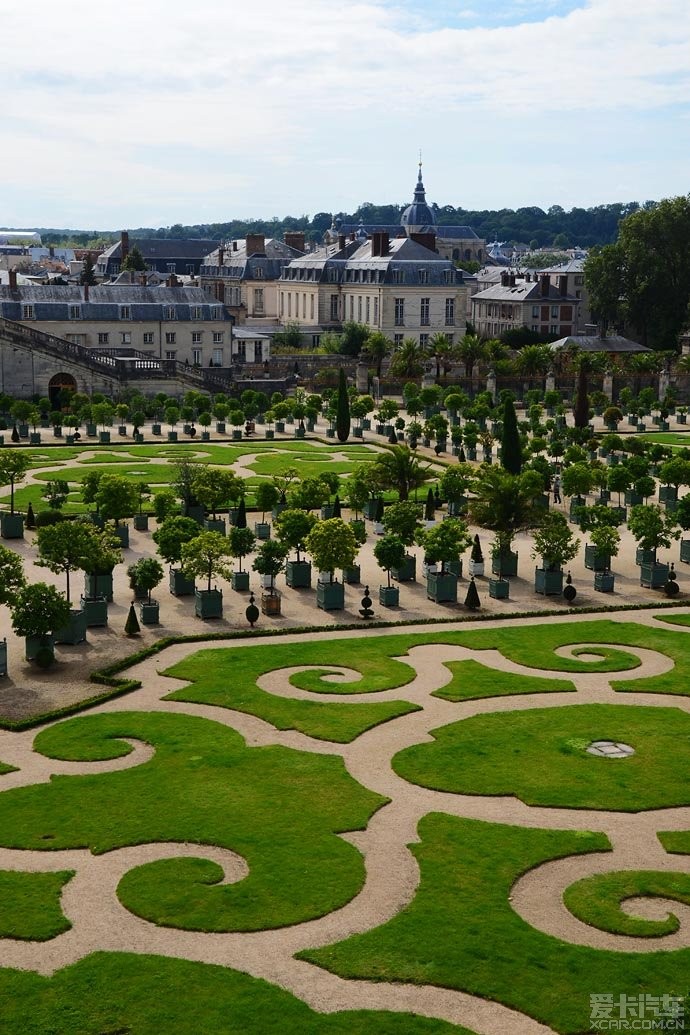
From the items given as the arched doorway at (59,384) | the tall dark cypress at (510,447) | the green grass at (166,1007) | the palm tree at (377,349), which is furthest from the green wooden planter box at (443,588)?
the palm tree at (377,349)

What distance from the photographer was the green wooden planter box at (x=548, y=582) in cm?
5275

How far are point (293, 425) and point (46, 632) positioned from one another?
66839 mm

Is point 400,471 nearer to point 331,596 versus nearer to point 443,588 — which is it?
point 443,588

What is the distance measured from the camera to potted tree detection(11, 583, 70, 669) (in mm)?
41781

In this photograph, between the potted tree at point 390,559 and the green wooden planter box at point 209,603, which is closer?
the green wooden planter box at point 209,603

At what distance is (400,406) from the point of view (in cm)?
12094

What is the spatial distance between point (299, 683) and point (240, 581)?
1218 cm

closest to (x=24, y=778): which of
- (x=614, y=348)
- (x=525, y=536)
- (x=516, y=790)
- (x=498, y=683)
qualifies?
(x=516, y=790)

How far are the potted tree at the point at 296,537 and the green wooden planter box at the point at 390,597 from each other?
406 cm

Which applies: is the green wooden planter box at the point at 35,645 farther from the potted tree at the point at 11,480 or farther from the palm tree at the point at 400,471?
the palm tree at the point at 400,471

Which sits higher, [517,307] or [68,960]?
[517,307]

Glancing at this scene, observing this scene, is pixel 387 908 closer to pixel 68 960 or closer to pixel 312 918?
pixel 312 918

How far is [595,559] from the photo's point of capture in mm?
56688

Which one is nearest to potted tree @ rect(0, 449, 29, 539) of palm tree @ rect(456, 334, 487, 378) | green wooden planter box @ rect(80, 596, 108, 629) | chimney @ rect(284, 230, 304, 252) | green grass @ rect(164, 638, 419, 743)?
green wooden planter box @ rect(80, 596, 108, 629)
